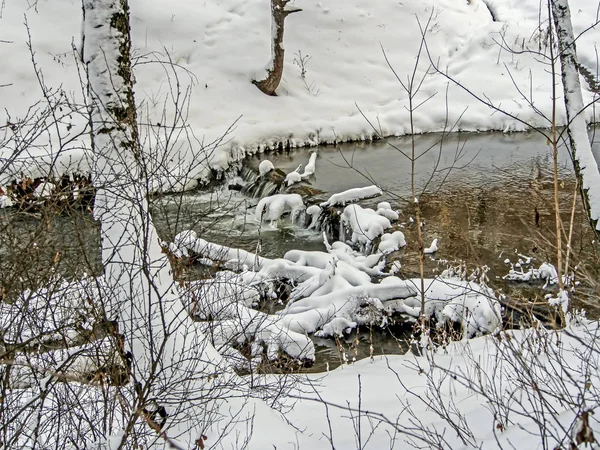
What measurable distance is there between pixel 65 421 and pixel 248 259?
17.0 ft

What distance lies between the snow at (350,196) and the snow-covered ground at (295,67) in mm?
3785

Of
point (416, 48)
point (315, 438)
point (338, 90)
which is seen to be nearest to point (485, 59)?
point (416, 48)

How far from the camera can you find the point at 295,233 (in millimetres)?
9969

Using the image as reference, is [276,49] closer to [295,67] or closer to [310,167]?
[295,67]

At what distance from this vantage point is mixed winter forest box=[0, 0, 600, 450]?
10.6 feet

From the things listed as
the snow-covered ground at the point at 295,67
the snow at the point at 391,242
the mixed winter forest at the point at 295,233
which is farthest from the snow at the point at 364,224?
the snow-covered ground at the point at 295,67

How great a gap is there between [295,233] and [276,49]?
7479mm

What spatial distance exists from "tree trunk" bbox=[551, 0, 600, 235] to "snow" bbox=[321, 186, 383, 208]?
5093 millimetres

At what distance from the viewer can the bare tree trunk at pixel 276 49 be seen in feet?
48.6

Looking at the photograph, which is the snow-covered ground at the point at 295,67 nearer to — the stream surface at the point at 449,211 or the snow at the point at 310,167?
the stream surface at the point at 449,211

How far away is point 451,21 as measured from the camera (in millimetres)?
21234

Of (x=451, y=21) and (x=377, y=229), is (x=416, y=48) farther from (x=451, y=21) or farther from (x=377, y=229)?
(x=377, y=229)

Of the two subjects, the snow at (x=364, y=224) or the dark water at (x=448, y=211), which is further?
the snow at (x=364, y=224)

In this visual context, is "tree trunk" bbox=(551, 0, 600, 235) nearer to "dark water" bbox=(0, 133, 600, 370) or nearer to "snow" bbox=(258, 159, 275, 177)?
"dark water" bbox=(0, 133, 600, 370)
